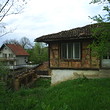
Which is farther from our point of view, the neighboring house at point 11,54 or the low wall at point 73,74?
the neighboring house at point 11,54

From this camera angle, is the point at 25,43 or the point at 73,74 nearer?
the point at 73,74

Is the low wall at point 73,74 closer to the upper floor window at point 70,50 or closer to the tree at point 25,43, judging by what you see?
the upper floor window at point 70,50

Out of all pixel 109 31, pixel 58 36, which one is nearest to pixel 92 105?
pixel 109 31

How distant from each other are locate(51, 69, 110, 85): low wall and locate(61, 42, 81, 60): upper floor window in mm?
1323

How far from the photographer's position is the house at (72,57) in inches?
715

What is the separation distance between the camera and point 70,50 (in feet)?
62.8

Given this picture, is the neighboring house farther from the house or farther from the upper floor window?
the upper floor window

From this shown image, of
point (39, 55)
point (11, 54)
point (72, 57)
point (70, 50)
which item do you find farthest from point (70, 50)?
point (39, 55)

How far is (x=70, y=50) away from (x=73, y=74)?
218 cm

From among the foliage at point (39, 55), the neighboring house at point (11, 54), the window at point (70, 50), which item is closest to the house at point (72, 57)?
the window at point (70, 50)

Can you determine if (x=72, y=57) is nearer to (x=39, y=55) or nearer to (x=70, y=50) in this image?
(x=70, y=50)

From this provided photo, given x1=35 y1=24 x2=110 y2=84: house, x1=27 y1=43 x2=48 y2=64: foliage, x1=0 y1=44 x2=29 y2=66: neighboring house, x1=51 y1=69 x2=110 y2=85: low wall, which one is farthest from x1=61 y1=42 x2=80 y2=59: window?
x1=27 y1=43 x2=48 y2=64: foliage

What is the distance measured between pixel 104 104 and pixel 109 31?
465 centimetres

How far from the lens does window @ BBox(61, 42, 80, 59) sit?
1892 cm
